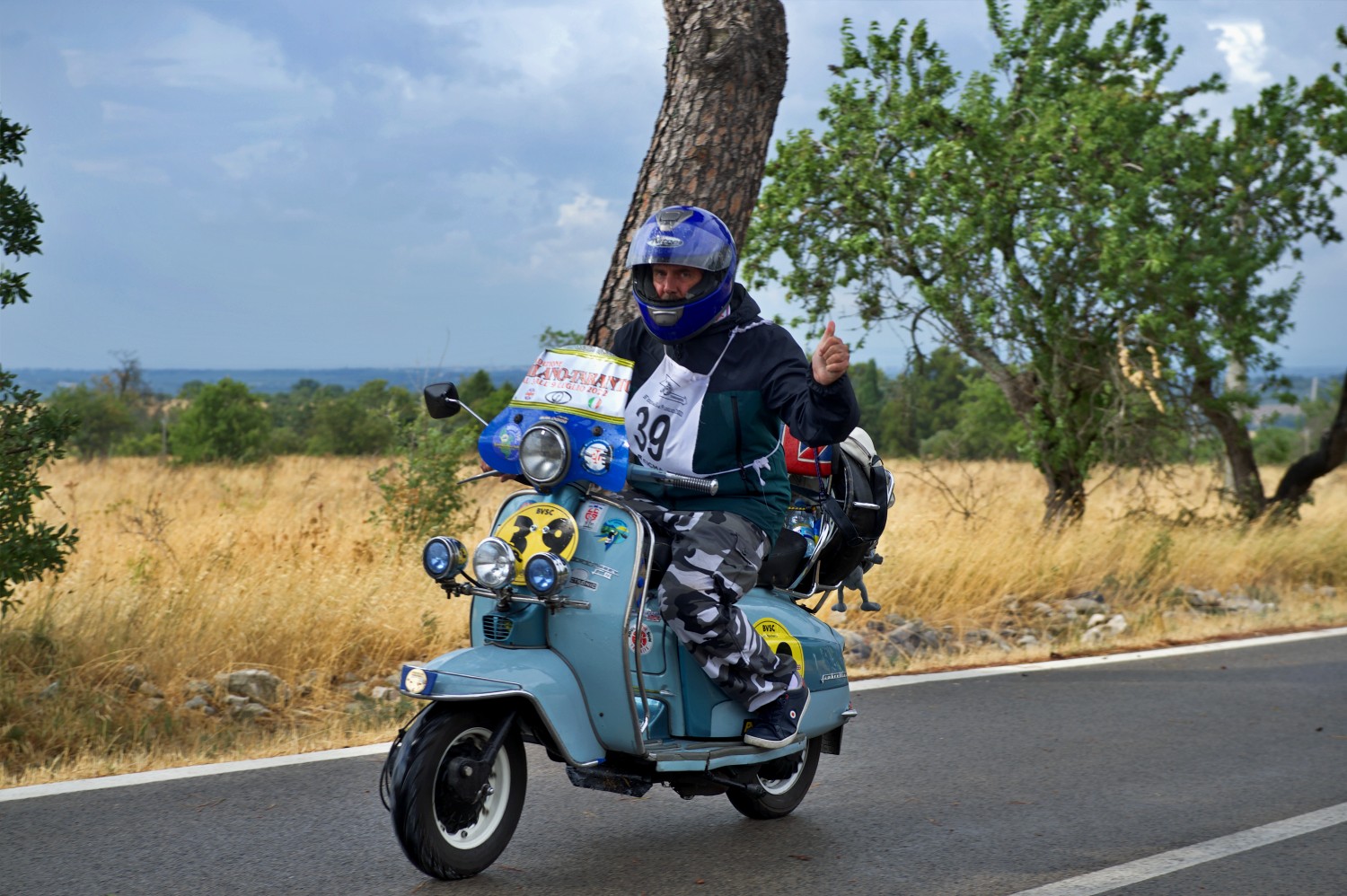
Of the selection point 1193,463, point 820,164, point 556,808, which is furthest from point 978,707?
point 1193,463

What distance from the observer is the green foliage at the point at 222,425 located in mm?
26812

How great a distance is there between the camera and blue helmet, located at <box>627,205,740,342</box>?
4.40m

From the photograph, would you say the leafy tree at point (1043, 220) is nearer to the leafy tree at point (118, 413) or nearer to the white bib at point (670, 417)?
the white bib at point (670, 417)

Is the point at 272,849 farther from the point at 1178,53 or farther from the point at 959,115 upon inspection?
the point at 1178,53

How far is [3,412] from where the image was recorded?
6.54 m

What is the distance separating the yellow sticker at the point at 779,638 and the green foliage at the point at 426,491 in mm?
5604

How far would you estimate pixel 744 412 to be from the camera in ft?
14.5

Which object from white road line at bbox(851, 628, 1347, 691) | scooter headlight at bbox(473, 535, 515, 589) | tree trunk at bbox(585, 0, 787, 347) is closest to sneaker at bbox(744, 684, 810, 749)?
scooter headlight at bbox(473, 535, 515, 589)

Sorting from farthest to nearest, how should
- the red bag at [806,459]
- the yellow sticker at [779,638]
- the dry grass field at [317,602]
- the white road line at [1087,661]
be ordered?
the white road line at [1087,661], the dry grass field at [317,602], the red bag at [806,459], the yellow sticker at [779,638]

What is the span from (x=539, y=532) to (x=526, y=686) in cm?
49

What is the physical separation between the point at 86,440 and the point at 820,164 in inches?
959

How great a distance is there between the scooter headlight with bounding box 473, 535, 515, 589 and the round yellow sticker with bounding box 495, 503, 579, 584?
41 millimetres

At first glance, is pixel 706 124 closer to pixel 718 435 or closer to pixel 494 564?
pixel 718 435

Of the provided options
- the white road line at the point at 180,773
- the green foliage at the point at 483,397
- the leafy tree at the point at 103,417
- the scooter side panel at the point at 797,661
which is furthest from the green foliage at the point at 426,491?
the leafy tree at the point at 103,417
